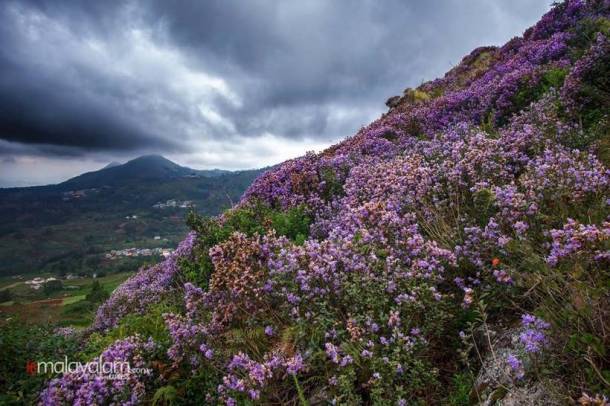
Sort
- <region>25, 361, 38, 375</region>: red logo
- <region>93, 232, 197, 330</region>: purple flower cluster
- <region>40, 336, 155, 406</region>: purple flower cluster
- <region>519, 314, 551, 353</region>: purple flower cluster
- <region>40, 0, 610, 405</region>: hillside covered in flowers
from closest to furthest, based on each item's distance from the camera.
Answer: <region>519, 314, 551, 353</region>: purple flower cluster, <region>40, 0, 610, 405</region>: hillside covered in flowers, <region>40, 336, 155, 406</region>: purple flower cluster, <region>25, 361, 38, 375</region>: red logo, <region>93, 232, 197, 330</region>: purple flower cluster

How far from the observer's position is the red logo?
514 cm

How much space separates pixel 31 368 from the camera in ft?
17.0

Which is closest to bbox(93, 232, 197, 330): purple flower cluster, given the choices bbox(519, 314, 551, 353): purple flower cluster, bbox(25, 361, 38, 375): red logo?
bbox(25, 361, 38, 375): red logo

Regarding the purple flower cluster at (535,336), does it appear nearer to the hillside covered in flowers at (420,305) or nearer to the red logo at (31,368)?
the hillside covered in flowers at (420,305)

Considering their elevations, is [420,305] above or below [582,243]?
below

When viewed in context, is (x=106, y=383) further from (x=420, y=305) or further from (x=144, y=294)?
(x=144, y=294)

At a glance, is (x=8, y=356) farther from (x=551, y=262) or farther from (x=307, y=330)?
(x=551, y=262)

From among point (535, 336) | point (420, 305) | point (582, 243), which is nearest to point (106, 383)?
point (420, 305)

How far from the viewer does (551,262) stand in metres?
3.37

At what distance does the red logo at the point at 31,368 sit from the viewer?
5137 mm

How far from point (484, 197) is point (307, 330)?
2.95 meters

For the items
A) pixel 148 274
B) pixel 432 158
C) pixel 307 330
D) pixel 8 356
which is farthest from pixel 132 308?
pixel 432 158

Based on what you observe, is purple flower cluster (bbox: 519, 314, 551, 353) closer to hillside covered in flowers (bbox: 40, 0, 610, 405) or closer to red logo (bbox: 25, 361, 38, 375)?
hillside covered in flowers (bbox: 40, 0, 610, 405)

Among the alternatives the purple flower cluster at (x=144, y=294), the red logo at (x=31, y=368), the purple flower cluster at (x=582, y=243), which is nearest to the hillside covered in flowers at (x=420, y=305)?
the purple flower cluster at (x=582, y=243)
